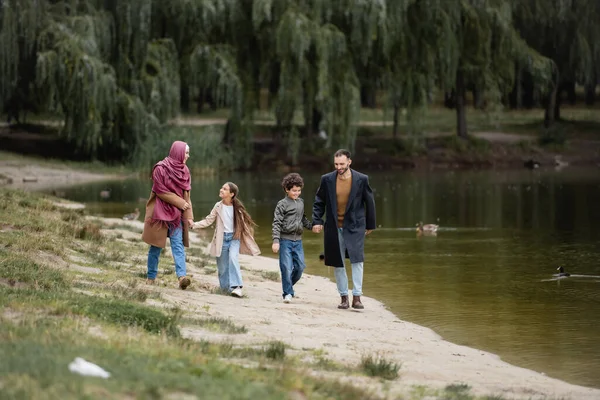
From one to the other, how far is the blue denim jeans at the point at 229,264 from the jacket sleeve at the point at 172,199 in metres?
0.66

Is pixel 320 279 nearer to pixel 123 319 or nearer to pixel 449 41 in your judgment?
pixel 123 319

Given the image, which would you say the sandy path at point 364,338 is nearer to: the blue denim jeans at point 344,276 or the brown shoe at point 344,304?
the brown shoe at point 344,304

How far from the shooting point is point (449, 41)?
4472cm

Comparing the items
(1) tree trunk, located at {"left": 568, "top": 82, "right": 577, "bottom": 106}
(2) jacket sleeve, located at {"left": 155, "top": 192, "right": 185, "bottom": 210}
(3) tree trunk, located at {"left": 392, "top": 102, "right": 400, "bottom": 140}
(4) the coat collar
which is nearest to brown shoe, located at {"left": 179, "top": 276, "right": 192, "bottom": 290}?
(2) jacket sleeve, located at {"left": 155, "top": 192, "right": 185, "bottom": 210}

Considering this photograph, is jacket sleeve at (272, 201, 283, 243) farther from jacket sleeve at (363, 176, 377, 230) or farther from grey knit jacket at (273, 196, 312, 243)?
jacket sleeve at (363, 176, 377, 230)

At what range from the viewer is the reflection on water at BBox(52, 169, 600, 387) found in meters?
12.1

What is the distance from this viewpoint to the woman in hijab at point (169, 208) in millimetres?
12977

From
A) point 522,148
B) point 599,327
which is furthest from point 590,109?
point 599,327

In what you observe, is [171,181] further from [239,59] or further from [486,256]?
[239,59]

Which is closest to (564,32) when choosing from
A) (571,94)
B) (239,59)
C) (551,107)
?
(551,107)

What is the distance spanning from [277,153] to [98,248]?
31.6 metres

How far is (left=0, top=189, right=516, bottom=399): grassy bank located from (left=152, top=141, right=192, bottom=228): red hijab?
78 centimetres

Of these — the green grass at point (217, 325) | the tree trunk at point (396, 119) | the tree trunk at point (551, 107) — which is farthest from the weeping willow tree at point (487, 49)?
the green grass at point (217, 325)

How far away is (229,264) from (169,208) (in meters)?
0.97
